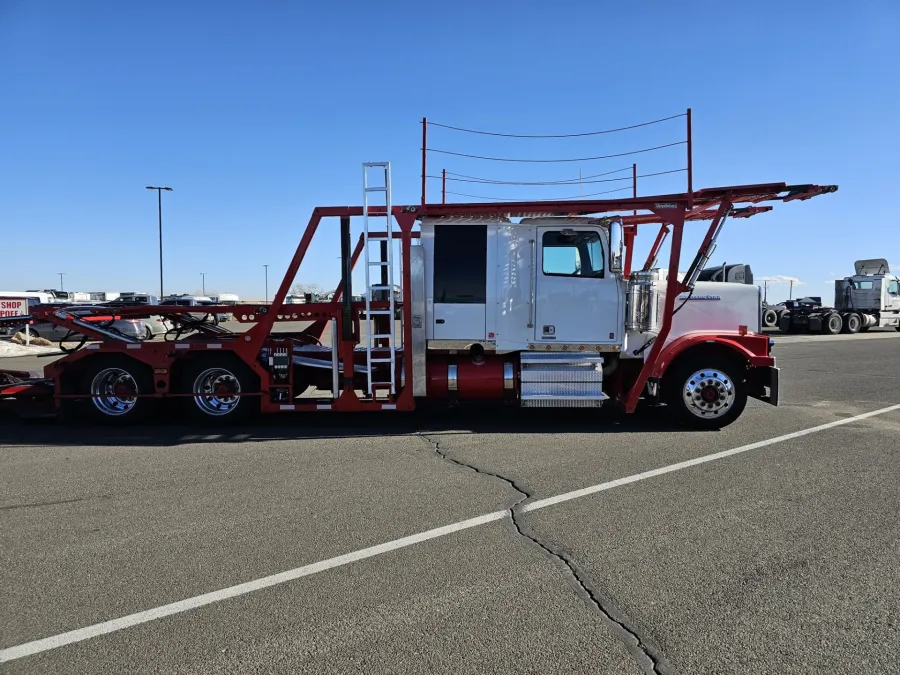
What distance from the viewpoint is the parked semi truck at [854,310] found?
28328 millimetres

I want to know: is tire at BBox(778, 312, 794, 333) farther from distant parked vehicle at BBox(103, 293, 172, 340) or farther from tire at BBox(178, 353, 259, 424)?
tire at BBox(178, 353, 259, 424)

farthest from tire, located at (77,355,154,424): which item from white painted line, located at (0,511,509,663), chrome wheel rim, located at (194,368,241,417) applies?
white painted line, located at (0,511,509,663)

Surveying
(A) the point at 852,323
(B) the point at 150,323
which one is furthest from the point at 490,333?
(A) the point at 852,323

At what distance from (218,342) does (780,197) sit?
7.23m

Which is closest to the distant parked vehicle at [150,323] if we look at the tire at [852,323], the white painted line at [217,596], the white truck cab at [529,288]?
the white truck cab at [529,288]

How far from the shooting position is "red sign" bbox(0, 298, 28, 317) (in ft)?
69.4

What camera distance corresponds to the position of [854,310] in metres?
29.3

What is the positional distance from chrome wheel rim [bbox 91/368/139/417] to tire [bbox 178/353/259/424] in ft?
2.19

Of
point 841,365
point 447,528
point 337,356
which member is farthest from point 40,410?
point 841,365

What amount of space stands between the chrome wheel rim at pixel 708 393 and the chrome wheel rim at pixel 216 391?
569 cm

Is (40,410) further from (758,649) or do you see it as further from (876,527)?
(876,527)

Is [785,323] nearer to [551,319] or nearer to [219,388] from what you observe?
[551,319]

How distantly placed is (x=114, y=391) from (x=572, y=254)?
20.3 feet

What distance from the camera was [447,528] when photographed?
13.9ft
